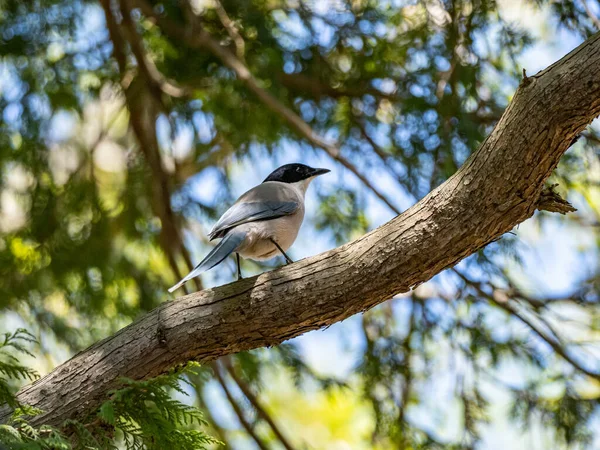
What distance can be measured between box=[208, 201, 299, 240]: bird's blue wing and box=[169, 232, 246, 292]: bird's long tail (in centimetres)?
10

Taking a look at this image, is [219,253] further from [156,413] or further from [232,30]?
[232,30]

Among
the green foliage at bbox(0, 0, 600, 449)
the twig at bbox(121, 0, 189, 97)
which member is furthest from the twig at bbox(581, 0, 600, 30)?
the twig at bbox(121, 0, 189, 97)

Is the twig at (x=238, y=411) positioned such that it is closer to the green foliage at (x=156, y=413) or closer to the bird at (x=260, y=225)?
the bird at (x=260, y=225)

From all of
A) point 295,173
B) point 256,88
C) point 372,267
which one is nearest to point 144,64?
point 256,88

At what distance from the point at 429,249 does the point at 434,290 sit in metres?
2.92

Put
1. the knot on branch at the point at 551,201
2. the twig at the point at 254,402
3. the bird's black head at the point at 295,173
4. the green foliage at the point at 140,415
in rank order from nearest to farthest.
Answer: the green foliage at the point at 140,415 → the knot on branch at the point at 551,201 → the twig at the point at 254,402 → the bird's black head at the point at 295,173

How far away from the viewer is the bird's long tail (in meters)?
3.68

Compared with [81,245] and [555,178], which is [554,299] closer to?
[555,178]

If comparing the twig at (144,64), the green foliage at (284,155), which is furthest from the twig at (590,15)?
the twig at (144,64)

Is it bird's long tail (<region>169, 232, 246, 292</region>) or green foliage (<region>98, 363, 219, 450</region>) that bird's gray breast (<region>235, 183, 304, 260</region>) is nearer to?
bird's long tail (<region>169, 232, 246, 292</region>)

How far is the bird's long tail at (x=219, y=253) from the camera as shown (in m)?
3.68

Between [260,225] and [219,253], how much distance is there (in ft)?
1.46

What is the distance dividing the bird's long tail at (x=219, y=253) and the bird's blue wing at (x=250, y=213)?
96 mm

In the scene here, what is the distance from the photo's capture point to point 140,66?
5930 millimetres
